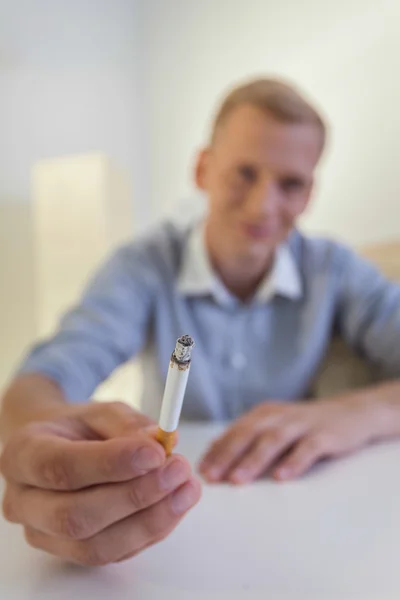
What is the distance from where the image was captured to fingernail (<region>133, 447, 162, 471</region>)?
27 centimetres

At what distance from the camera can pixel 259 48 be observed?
1.26 m

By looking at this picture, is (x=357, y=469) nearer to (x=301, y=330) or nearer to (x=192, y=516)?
(x=192, y=516)

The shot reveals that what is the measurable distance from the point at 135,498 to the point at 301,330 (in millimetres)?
538

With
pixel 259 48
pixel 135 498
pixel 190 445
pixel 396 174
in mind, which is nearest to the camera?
pixel 135 498

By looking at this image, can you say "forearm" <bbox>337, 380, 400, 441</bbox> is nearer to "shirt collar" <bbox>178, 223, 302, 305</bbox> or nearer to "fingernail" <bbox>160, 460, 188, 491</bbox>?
"shirt collar" <bbox>178, 223, 302, 305</bbox>

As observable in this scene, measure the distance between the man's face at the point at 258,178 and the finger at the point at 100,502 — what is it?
0.48 meters

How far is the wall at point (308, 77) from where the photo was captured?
108 cm

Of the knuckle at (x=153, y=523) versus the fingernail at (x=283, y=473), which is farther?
the fingernail at (x=283, y=473)

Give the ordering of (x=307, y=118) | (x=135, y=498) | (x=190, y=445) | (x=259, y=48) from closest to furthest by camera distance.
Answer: (x=135, y=498)
(x=190, y=445)
(x=307, y=118)
(x=259, y=48)

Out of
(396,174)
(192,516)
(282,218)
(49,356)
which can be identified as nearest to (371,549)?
(192,516)

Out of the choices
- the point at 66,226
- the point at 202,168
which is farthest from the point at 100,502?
the point at 66,226

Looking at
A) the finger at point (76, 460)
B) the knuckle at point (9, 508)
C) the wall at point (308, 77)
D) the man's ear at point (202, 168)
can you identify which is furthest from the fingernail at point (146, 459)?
the wall at point (308, 77)

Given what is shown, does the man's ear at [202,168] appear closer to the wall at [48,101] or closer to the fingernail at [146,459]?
the wall at [48,101]

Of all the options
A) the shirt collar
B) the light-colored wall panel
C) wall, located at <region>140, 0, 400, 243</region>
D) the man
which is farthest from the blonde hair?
the light-colored wall panel
